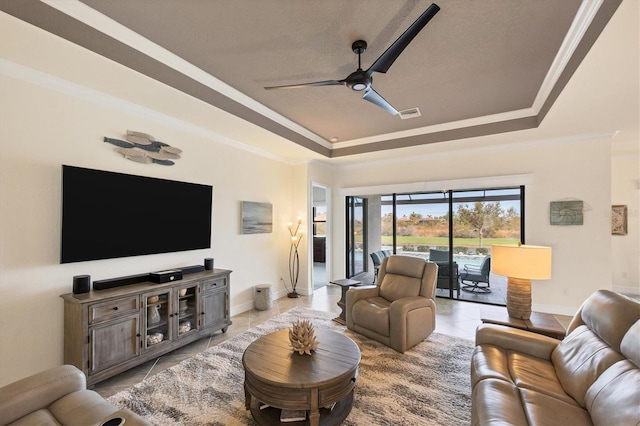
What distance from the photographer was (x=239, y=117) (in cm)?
350

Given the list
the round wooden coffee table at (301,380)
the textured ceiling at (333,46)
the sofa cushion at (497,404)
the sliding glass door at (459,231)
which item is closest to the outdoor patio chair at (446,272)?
the sliding glass door at (459,231)

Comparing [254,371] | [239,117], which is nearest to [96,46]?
[239,117]

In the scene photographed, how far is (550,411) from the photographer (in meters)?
1.46

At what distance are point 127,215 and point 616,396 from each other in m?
4.02

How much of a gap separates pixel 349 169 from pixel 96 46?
479cm

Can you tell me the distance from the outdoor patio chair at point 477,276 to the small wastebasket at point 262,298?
3.66m

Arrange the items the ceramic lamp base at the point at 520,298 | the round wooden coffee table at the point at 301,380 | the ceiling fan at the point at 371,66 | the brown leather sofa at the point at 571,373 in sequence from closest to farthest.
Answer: the brown leather sofa at the point at 571,373
the round wooden coffee table at the point at 301,380
the ceiling fan at the point at 371,66
the ceramic lamp base at the point at 520,298

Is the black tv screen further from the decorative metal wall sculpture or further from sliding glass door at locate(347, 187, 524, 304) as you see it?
sliding glass door at locate(347, 187, 524, 304)

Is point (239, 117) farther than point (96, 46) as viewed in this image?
Yes

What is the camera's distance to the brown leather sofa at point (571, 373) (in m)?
1.37

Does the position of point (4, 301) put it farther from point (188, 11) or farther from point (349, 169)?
point (349, 169)

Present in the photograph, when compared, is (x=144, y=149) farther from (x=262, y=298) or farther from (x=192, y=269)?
(x=262, y=298)

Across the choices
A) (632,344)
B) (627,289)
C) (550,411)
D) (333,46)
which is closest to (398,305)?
(550,411)

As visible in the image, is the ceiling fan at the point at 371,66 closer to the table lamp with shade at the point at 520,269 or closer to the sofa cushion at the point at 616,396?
the table lamp with shade at the point at 520,269
